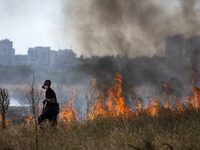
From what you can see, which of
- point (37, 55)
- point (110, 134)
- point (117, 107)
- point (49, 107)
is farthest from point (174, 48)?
point (37, 55)

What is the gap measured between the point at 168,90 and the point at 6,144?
15870mm

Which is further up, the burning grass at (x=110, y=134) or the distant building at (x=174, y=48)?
the distant building at (x=174, y=48)

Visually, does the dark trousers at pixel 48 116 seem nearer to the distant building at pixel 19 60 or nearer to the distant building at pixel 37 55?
the distant building at pixel 19 60

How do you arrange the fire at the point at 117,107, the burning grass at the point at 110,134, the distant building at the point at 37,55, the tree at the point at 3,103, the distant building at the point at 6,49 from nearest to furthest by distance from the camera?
1. the burning grass at the point at 110,134
2. the tree at the point at 3,103
3. the fire at the point at 117,107
4. the distant building at the point at 6,49
5. the distant building at the point at 37,55

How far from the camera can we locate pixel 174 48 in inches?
714

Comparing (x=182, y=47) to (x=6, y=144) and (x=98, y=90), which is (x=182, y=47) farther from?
(x=6, y=144)

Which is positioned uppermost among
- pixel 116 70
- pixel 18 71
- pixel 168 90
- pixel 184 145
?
pixel 18 71

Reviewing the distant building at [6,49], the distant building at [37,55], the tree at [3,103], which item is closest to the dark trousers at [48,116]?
the tree at [3,103]

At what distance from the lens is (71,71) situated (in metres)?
28.5

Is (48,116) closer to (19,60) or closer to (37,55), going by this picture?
(19,60)

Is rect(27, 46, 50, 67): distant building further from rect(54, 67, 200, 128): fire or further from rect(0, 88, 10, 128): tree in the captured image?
rect(0, 88, 10, 128): tree

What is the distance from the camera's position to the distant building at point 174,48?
682 inches

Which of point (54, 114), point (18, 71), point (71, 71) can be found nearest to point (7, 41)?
point (18, 71)

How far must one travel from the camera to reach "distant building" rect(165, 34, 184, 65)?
1733 centimetres
